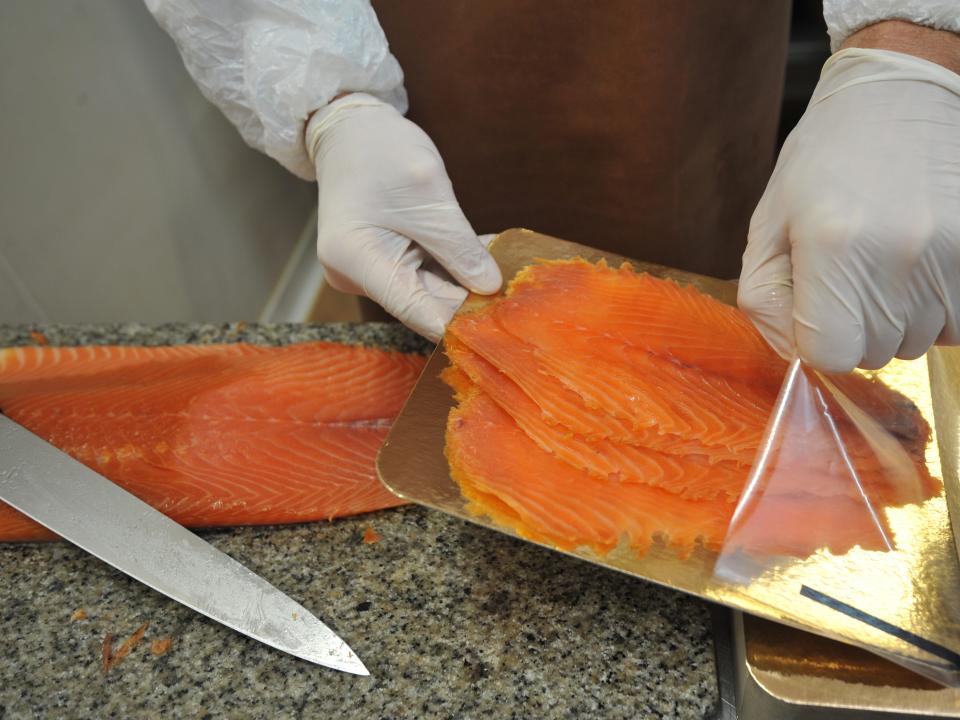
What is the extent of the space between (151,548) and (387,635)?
1.26ft

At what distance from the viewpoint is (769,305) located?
119 centimetres

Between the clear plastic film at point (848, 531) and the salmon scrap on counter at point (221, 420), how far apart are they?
0.57 m

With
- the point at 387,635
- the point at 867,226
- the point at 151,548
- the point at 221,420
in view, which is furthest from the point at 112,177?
the point at 867,226

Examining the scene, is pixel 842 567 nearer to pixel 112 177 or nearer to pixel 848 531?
pixel 848 531

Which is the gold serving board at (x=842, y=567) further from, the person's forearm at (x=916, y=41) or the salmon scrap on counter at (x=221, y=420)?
the person's forearm at (x=916, y=41)

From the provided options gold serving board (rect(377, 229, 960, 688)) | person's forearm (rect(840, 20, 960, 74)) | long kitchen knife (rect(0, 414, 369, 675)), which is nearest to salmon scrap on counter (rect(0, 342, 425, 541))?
long kitchen knife (rect(0, 414, 369, 675))

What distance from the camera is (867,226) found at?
1.02 metres

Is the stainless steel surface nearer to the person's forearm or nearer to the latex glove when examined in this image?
the latex glove

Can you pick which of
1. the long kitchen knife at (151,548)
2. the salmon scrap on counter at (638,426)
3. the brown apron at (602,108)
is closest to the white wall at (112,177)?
the long kitchen knife at (151,548)

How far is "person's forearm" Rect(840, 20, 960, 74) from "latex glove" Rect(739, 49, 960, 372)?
0.21 ft

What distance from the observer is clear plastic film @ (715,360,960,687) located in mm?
965

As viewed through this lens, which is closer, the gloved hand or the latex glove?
the latex glove

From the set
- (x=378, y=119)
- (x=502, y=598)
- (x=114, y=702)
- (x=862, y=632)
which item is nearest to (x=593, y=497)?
(x=502, y=598)

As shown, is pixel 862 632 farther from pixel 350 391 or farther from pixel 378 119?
pixel 378 119
